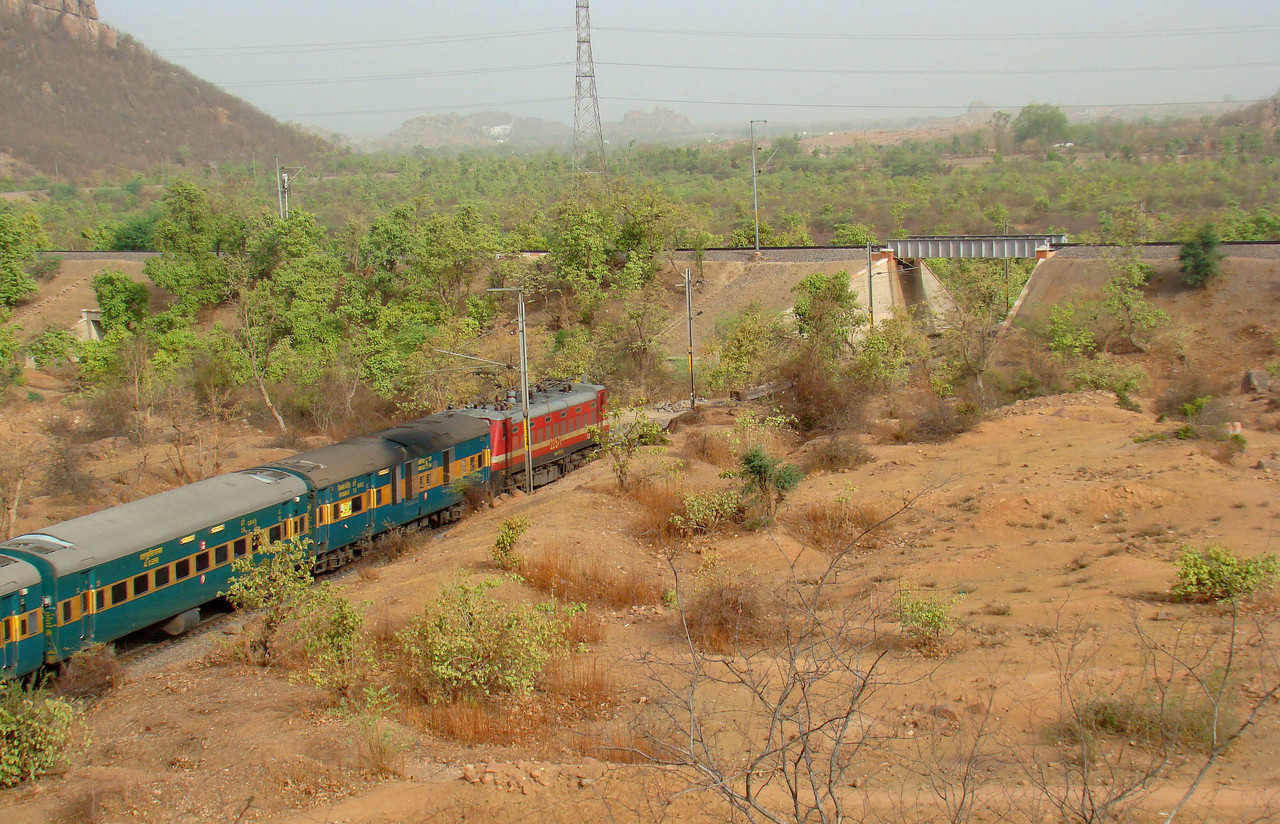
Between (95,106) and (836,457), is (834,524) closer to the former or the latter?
(836,457)

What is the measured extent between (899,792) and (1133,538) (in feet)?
38.7

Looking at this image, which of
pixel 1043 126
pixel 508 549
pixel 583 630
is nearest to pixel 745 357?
pixel 508 549

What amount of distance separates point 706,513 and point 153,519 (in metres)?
11.1

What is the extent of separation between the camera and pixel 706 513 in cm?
2219

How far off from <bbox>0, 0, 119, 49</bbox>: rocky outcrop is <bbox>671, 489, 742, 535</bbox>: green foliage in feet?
548

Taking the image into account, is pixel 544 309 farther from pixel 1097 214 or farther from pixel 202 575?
pixel 1097 214

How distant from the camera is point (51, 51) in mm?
148375

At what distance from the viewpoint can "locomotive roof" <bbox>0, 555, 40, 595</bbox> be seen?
15.1 meters

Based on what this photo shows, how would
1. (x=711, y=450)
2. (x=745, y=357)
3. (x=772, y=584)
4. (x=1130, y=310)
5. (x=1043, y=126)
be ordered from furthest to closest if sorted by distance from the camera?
(x=1043, y=126), (x=1130, y=310), (x=745, y=357), (x=711, y=450), (x=772, y=584)

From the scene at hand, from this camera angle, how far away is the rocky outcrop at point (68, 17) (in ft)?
496

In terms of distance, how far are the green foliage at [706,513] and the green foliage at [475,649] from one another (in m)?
8.63

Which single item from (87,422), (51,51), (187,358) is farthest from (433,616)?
(51,51)

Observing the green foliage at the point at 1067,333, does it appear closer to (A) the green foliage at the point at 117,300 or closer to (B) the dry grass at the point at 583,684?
(B) the dry grass at the point at 583,684

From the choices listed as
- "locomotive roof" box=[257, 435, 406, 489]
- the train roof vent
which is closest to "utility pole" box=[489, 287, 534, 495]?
"locomotive roof" box=[257, 435, 406, 489]
